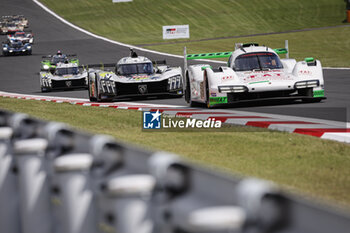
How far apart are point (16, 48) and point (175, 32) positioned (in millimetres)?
11062

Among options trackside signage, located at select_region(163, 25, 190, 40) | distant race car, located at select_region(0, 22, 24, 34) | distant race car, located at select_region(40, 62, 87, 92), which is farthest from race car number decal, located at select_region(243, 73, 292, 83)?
distant race car, located at select_region(0, 22, 24, 34)

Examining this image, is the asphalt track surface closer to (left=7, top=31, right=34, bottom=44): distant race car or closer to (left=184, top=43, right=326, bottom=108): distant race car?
(left=184, top=43, right=326, bottom=108): distant race car

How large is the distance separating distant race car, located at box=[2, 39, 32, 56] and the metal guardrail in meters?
42.7

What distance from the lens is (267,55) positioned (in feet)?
51.2

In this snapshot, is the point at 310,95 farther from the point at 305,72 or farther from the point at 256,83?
the point at 256,83

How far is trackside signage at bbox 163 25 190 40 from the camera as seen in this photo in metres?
46.2

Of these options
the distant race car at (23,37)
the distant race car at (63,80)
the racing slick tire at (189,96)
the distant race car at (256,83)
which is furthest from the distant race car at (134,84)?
the distant race car at (23,37)

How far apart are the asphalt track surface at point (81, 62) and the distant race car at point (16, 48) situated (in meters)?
0.52

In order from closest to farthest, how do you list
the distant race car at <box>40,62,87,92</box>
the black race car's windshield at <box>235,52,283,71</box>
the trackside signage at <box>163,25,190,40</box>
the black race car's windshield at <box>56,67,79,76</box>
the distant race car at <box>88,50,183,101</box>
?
the black race car's windshield at <box>235,52,283,71</box>
the distant race car at <box>88,50,183,101</box>
the distant race car at <box>40,62,87,92</box>
the black race car's windshield at <box>56,67,79,76</box>
the trackside signage at <box>163,25,190,40</box>

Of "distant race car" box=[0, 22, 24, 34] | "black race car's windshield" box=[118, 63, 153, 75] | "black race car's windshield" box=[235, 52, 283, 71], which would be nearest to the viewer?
"black race car's windshield" box=[235, 52, 283, 71]

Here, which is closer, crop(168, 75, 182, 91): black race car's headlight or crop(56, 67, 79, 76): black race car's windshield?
crop(168, 75, 182, 91): black race car's headlight

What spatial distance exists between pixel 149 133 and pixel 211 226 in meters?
8.42

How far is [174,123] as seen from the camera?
1198cm

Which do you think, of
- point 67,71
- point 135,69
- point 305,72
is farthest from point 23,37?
point 305,72
